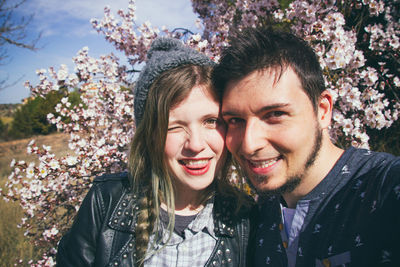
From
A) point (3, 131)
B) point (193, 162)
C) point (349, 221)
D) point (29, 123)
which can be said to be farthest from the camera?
point (3, 131)

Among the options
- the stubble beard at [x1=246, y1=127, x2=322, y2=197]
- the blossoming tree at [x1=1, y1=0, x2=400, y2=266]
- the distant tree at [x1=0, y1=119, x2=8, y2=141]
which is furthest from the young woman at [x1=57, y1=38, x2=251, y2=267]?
the distant tree at [x1=0, y1=119, x2=8, y2=141]

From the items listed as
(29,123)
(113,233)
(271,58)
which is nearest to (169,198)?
(113,233)

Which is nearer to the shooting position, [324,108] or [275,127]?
[275,127]

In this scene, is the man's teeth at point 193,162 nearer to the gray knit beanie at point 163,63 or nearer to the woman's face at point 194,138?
the woman's face at point 194,138

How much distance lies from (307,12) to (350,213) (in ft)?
8.00

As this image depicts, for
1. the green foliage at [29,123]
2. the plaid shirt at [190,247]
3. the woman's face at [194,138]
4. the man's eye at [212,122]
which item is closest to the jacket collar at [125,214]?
the plaid shirt at [190,247]

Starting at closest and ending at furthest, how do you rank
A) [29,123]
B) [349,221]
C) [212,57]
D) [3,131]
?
[349,221] < [212,57] < [29,123] < [3,131]

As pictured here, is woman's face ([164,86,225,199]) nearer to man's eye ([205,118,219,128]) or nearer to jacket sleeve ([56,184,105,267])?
man's eye ([205,118,219,128])

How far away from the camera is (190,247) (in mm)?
1520

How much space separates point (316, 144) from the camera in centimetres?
145

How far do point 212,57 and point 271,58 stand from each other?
1.60m

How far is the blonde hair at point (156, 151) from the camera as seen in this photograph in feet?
4.93

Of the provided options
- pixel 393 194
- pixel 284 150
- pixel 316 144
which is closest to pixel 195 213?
pixel 284 150

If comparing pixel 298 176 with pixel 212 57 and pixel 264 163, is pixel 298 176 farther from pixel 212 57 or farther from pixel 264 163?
pixel 212 57
